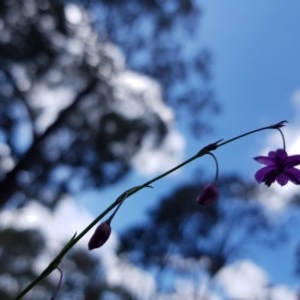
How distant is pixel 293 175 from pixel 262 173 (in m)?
0.03

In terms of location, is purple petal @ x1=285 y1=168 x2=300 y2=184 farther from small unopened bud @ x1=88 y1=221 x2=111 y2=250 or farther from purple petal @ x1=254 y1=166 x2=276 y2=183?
small unopened bud @ x1=88 y1=221 x2=111 y2=250

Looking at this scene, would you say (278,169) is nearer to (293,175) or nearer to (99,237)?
(293,175)

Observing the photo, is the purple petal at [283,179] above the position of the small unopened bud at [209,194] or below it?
above

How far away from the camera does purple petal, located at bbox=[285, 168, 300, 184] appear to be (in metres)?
0.48

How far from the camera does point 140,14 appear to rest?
8258 mm

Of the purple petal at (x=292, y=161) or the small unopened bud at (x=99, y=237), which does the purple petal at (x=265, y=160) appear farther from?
the small unopened bud at (x=99, y=237)

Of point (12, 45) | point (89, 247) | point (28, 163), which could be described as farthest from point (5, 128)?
point (89, 247)

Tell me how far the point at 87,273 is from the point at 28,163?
11.3 feet

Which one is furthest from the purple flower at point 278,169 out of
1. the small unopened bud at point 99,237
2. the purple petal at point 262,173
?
the small unopened bud at point 99,237

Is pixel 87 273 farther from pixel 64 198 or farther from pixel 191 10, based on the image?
pixel 191 10

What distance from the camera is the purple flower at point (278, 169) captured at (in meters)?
0.49

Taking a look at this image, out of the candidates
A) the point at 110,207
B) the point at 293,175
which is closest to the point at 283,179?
the point at 293,175

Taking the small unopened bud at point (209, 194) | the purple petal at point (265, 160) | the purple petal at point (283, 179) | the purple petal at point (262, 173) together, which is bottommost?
the small unopened bud at point (209, 194)

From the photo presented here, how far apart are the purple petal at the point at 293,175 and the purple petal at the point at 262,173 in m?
0.02
